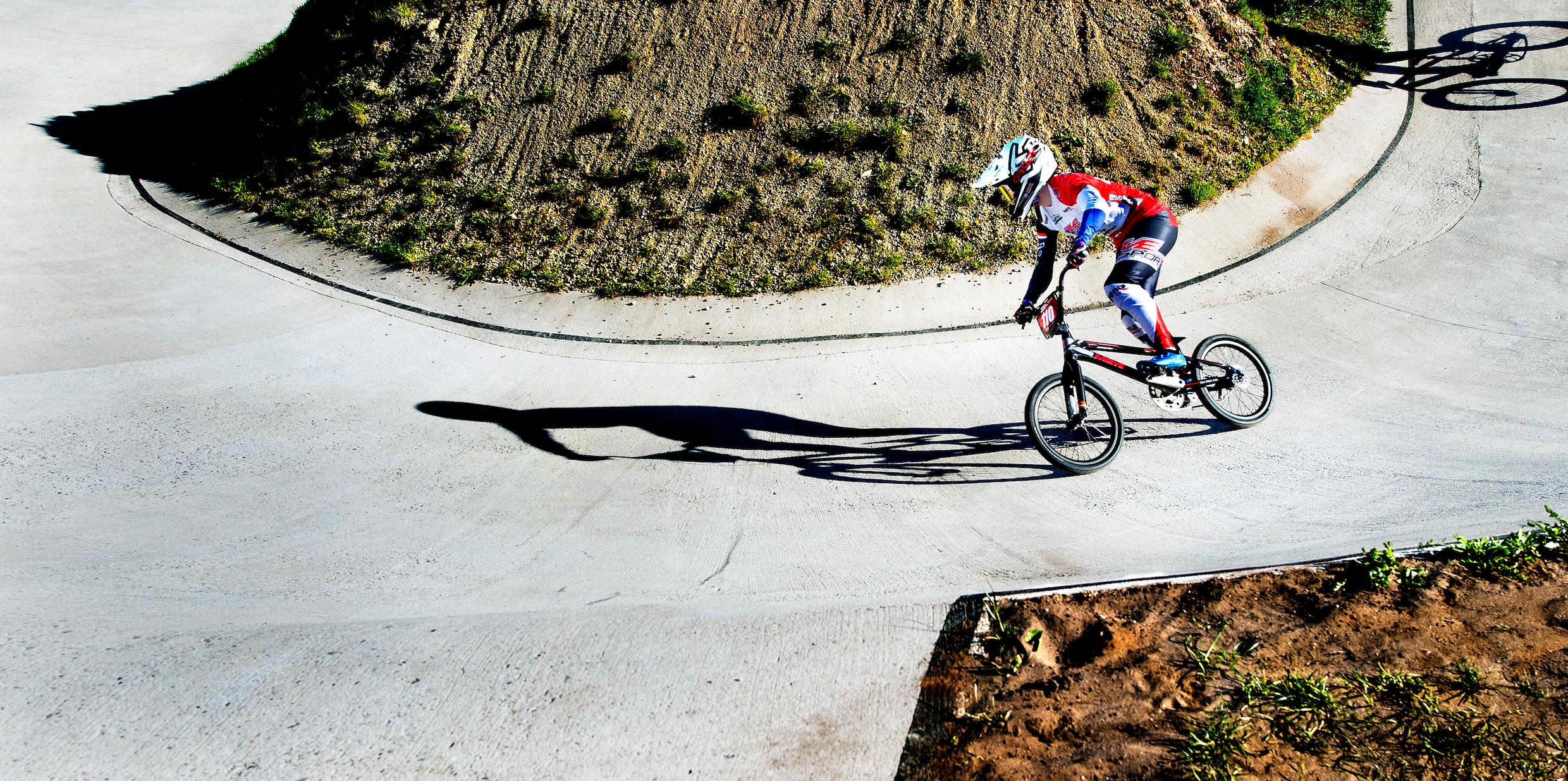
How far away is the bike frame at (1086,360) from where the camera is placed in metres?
6.07

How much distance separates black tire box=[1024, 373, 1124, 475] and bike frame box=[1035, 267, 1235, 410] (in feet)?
0.27

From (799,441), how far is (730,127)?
15.8ft

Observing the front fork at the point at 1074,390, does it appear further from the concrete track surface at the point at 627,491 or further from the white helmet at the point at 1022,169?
the white helmet at the point at 1022,169

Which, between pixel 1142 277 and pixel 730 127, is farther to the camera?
pixel 730 127

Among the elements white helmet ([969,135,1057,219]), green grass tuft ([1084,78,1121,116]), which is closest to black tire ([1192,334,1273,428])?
white helmet ([969,135,1057,219])

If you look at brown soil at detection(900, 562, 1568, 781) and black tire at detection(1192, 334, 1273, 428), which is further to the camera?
black tire at detection(1192, 334, 1273, 428)

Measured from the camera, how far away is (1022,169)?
233 inches

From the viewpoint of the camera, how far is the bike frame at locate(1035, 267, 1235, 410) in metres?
6.07

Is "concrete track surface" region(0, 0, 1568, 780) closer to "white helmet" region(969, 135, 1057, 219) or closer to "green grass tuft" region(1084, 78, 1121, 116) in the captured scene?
"white helmet" region(969, 135, 1057, 219)

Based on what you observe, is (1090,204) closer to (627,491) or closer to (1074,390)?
(1074,390)

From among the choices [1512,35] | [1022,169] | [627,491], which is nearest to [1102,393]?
[1022,169]

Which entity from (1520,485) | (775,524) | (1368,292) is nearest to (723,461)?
(775,524)

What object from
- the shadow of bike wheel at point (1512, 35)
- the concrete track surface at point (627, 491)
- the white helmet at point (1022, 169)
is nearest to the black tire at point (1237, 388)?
the concrete track surface at point (627, 491)

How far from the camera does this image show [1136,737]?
3613 millimetres
